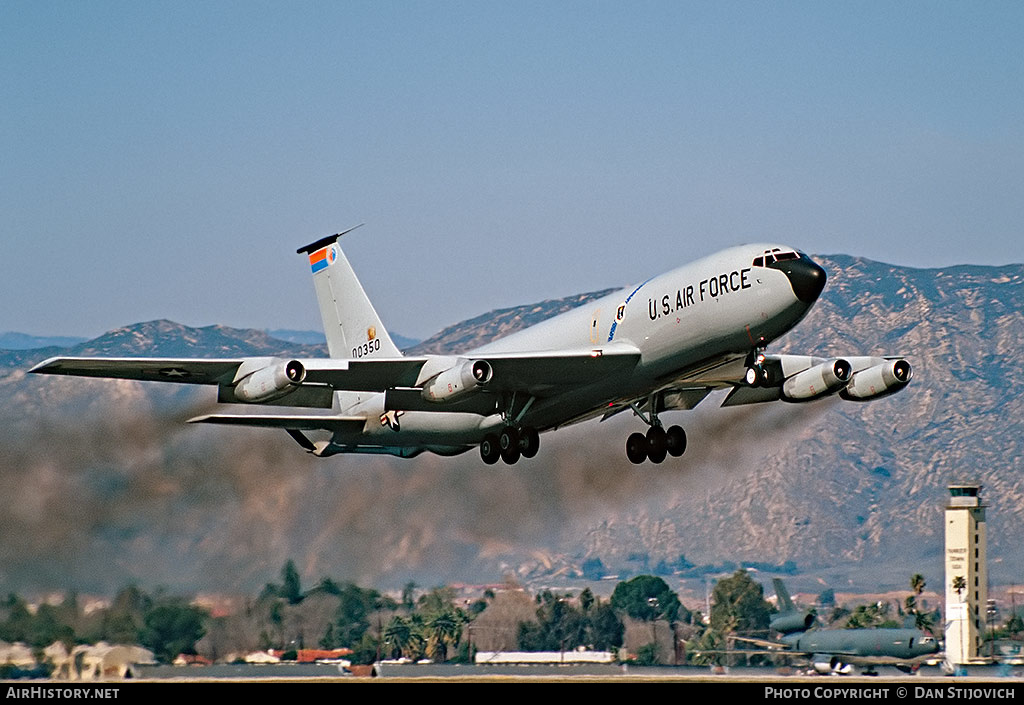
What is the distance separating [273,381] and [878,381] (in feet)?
67.5

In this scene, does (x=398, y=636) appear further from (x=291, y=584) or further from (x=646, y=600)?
(x=646, y=600)

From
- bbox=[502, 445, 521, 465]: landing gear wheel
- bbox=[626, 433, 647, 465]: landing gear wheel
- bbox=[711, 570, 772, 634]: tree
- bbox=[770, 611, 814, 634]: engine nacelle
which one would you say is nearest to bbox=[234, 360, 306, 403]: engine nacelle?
bbox=[502, 445, 521, 465]: landing gear wheel

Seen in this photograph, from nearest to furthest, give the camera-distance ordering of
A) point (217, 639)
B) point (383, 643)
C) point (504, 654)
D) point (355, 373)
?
point (355, 373)
point (217, 639)
point (383, 643)
point (504, 654)

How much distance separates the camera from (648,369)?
160 feet

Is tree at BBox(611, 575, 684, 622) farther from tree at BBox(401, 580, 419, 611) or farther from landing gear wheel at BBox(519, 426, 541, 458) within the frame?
landing gear wheel at BBox(519, 426, 541, 458)

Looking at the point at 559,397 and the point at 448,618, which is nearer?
the point at 559,397

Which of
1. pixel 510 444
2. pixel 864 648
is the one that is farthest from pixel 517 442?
pixel 864 648

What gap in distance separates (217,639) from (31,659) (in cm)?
1201

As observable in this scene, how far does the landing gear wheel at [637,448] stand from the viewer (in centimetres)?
5531

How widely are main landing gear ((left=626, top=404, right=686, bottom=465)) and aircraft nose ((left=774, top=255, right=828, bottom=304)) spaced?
1047 centimetres

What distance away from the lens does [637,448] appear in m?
55.5

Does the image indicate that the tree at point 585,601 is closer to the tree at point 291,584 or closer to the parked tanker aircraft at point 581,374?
the tree at point 291,584

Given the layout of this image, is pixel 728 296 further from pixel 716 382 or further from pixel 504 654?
pixel 504 654

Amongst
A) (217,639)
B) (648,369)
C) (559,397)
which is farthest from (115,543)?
(648,369)
